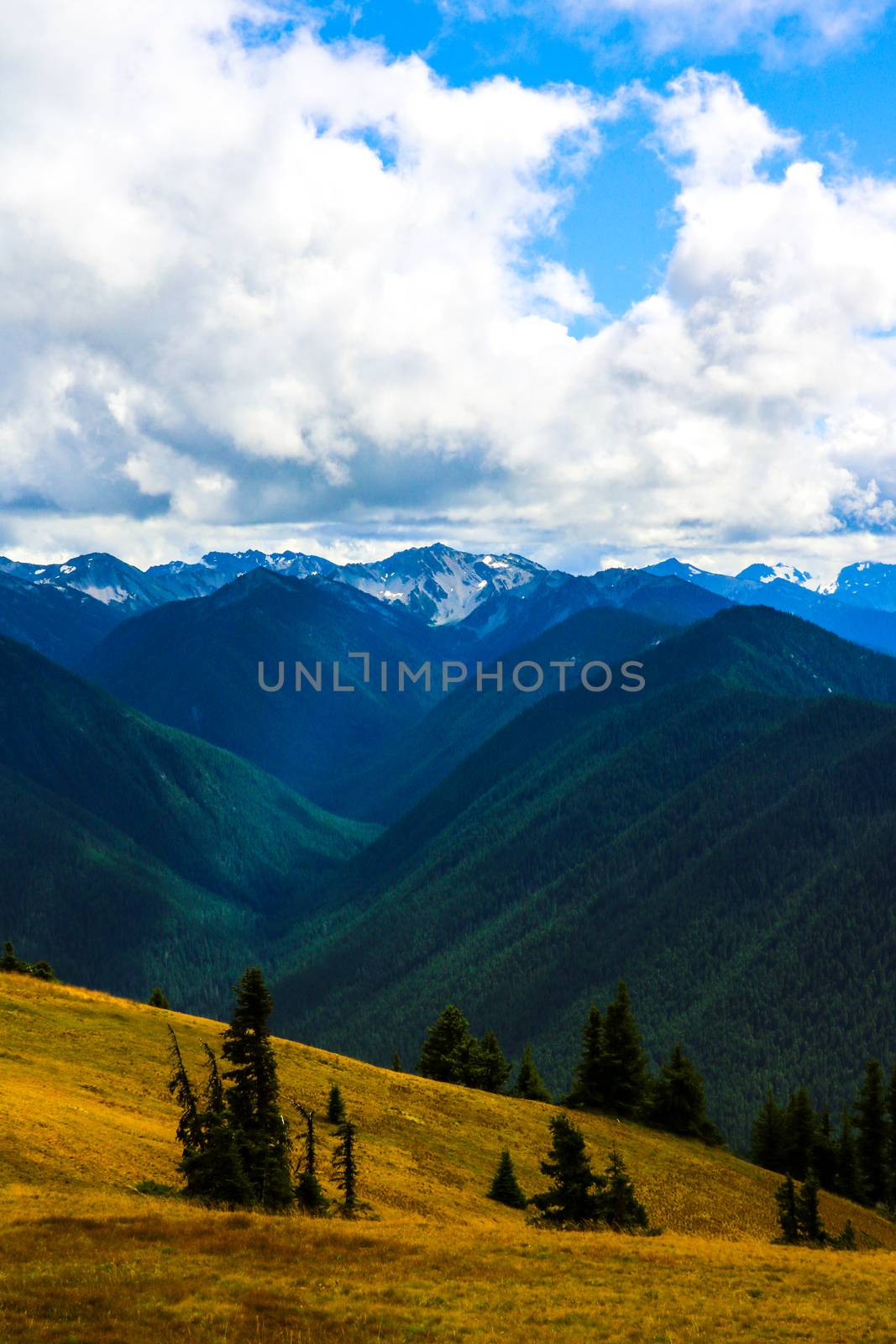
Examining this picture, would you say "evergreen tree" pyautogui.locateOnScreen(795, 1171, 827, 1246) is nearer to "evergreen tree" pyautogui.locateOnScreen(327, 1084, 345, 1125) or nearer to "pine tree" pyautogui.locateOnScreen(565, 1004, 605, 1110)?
"evergreen tree" pyautogui.locateOnScreen(327, 1084, 345, 1125)

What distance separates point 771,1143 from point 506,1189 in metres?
52.2

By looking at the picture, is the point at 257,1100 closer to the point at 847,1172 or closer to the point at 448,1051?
the point at 448,1051

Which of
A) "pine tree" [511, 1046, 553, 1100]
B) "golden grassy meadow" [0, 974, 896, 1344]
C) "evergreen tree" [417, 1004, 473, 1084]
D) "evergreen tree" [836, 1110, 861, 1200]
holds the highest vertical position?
"golden grassy meadow" [0, 974, 896, 1344]

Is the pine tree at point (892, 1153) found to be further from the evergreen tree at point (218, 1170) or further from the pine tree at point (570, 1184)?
the evergreen tree at point (218, 1170)

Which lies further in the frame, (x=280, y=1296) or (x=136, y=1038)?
(x=136, y=1038)

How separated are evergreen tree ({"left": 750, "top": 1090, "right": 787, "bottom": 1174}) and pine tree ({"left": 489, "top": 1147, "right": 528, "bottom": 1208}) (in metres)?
50.2

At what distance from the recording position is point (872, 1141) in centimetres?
9469

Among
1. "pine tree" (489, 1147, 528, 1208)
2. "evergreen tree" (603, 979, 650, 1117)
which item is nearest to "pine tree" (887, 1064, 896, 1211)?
"evergreen tree" (603, 979, 650, 1117)

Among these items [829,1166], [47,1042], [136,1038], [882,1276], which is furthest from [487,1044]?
[882,1276]

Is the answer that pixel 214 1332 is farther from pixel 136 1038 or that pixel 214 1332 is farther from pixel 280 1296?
pixel 136 1038

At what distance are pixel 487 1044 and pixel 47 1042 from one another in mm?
50204

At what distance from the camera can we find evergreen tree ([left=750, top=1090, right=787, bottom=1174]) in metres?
91.1

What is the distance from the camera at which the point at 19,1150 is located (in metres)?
38.8

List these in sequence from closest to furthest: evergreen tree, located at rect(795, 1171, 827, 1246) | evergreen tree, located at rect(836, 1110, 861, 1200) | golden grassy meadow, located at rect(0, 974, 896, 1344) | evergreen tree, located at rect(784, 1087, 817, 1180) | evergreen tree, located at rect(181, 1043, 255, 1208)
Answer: golden grassy meadow, located at rect(0, 974, 896, 1344)
evergreen tree, located at rect(181, 1043, 255, 1208)
evergreen tree, located at rect(795, 1171, 827, 1246)
evergreen tree, located at rect(836, 1110, 861, 1200)
evergreen tree, located at rect(784, 1087, 817, 1180)
